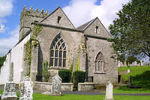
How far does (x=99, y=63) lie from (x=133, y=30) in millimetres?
9581

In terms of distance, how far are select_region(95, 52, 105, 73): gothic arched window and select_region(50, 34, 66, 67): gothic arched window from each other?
5.72 meters

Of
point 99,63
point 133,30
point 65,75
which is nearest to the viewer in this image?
point 133,30

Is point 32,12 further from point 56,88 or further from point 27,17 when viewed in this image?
point 56,88

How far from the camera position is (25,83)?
24.3ft

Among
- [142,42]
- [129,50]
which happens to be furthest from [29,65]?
[142,42]

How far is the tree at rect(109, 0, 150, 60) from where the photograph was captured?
1836 cm

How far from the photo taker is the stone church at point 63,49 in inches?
834

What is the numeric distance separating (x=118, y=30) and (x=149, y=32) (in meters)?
4.87

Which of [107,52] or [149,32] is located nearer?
[149,32]

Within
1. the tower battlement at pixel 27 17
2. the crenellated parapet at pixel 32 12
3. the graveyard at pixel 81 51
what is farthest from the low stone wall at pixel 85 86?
the crenellated parapet at pixel 32 12

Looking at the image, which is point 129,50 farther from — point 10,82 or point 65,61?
point 10,82

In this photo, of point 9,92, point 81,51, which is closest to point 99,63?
point 81,51

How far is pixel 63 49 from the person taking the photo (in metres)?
24.2

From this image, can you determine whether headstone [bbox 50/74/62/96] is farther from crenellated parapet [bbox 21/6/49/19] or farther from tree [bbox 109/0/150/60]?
crenellated parapet [bbox 21/6/49/19]
